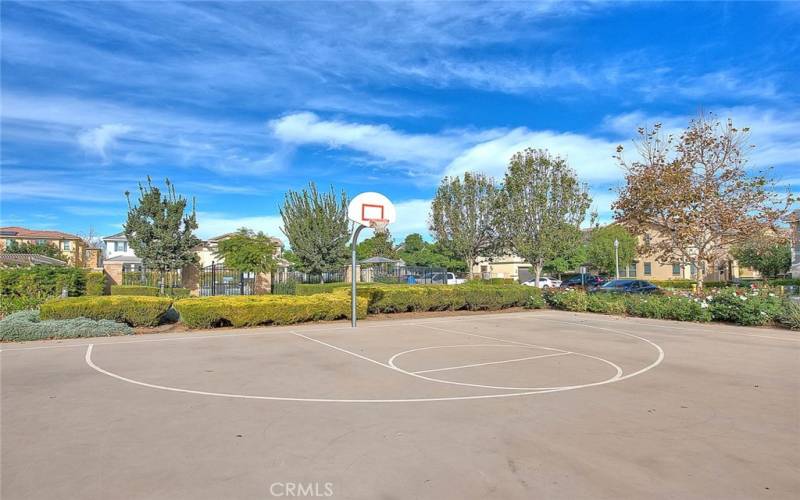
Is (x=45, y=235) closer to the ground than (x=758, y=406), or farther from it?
farther from it

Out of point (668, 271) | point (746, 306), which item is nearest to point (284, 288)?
point (746, 306)

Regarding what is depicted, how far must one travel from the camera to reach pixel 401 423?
570cm

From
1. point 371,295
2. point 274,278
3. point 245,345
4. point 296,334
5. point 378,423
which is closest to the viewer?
point 378,423

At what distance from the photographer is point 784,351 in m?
11.1

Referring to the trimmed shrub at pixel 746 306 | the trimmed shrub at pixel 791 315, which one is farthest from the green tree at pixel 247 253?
the trimmed shrub at pixel 791 315

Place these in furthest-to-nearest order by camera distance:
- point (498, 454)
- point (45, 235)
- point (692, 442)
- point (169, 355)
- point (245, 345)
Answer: point (45, 235) < point (245, 345) < point (169, 355) < point (692, 442) < point (498, 454)

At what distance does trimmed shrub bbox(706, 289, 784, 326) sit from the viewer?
15.8 m

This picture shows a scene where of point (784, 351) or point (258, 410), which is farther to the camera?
point (784, 351)

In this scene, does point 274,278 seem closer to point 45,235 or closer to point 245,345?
point 245,345

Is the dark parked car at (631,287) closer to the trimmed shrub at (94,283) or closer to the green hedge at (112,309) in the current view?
the green hedge at (112,309)

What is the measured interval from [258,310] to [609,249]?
142ft

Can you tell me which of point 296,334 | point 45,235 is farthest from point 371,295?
point 45,235

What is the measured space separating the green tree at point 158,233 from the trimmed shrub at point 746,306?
1000 inches

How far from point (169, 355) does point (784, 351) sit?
44.0 ft
